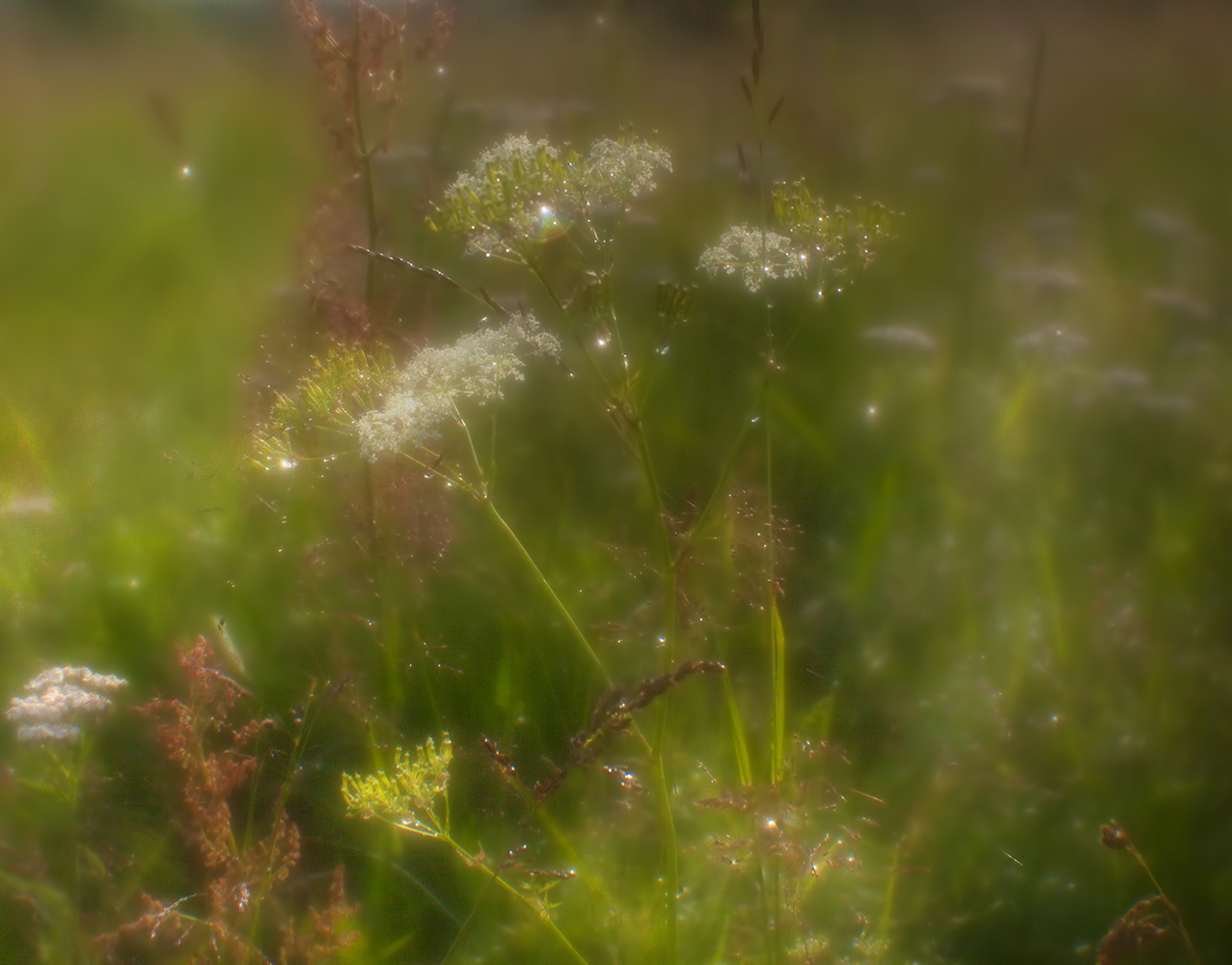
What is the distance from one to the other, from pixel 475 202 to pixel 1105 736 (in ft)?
3.42

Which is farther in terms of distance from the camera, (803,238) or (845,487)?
(845,487)

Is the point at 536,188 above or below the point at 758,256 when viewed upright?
above

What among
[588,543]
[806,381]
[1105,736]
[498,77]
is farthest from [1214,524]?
[498,77]

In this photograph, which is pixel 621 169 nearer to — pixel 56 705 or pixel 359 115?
pixel 359 115

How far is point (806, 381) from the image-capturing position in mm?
1503

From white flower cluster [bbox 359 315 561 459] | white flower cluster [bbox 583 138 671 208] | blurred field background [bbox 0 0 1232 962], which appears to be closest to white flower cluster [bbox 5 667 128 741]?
blurred field background [bbox 0 0 1232 962]

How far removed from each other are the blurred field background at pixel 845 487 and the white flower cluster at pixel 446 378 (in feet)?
0.63

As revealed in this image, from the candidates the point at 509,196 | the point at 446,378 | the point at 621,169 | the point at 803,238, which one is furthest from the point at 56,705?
the point at 803,238

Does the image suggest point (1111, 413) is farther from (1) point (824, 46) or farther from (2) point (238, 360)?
(2) point (238, 360)

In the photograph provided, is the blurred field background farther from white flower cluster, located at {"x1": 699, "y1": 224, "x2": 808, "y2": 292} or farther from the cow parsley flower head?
the cow parsley flower head

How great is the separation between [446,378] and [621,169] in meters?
0.28

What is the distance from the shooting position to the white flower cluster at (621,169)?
86cm

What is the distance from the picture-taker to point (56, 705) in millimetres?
959

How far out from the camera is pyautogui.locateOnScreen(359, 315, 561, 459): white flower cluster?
86cm
